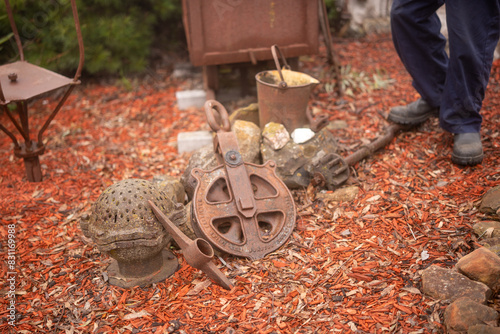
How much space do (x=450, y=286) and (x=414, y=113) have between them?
6.07 ft

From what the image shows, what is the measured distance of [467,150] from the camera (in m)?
3.08

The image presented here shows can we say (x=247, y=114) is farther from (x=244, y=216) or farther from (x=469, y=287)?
(x=469, y=287)

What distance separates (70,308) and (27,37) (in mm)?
3711

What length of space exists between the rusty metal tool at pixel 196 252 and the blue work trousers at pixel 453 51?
2095 millimetres

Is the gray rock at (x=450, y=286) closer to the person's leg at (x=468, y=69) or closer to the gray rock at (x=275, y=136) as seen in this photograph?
the person's leg at (x=468, y=69)

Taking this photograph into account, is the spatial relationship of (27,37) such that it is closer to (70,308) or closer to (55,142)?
(55,142)

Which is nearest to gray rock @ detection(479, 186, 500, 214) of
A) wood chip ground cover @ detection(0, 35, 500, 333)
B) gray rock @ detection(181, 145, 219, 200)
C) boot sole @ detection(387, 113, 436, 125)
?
wood chip ground cover @ detection(0, 35, 500, 333)

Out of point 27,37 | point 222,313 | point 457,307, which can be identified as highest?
point 27,37

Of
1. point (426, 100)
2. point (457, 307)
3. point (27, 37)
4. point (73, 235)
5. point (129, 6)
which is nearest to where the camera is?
point (457, 307)

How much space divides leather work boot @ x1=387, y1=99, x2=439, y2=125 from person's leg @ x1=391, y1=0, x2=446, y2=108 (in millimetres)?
55

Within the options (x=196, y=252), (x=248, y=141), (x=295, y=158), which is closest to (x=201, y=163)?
(x=248, y=141)

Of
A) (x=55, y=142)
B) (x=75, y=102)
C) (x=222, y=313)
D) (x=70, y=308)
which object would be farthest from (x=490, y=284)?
(x=75, y=102)

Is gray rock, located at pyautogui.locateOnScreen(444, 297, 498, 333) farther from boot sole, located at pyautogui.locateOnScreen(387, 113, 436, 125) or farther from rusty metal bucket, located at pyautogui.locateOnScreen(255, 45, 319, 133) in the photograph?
boot sole, located at pyautogui.locateOnScreen(387, 113, 436, 125)

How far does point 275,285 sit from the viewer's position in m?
2.38
